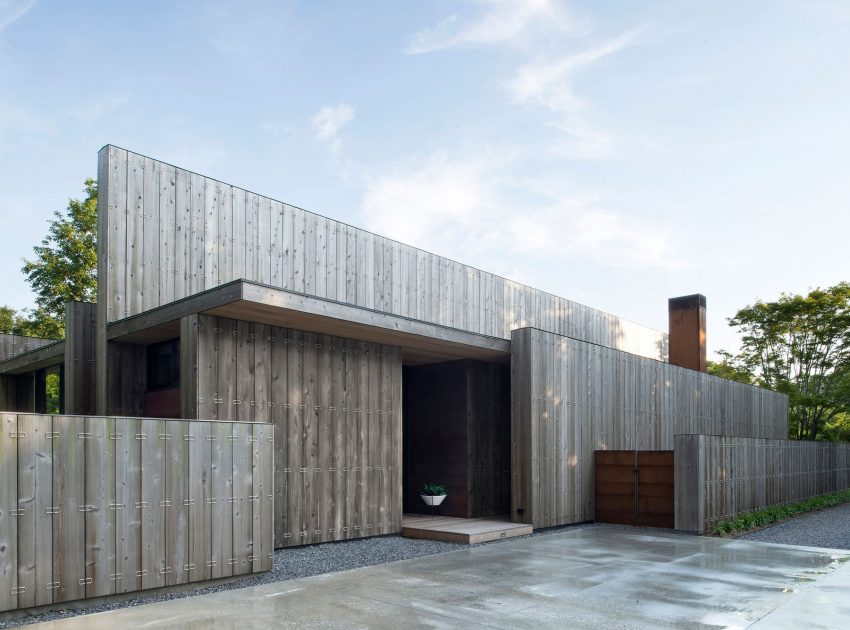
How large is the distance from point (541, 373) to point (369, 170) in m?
9.31

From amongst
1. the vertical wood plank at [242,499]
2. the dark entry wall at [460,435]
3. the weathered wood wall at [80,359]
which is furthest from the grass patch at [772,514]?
the weathered wood wall at [80,359]

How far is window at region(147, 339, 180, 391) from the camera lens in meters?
9.02

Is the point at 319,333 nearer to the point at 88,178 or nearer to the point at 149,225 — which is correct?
the point at 149,225

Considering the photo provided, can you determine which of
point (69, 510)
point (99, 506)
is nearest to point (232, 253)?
point (99, 506)

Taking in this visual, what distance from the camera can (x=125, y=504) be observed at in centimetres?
595

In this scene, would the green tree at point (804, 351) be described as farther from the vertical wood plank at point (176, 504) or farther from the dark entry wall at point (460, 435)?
the vertical wood plank at point (176, 504)

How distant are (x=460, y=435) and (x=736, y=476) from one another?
5.05m

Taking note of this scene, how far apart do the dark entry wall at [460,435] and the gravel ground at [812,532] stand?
4339 mm

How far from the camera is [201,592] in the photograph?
627 centimetres

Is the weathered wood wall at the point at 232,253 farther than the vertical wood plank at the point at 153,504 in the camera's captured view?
Yes

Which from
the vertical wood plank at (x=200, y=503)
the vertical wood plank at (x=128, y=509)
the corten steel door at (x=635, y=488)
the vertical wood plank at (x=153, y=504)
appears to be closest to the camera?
the vertical wood plank at (x=128, y=509)

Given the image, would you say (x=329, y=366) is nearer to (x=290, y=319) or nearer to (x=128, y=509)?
(x=290, y=319)

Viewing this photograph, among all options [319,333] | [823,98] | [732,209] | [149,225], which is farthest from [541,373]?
[732,209]

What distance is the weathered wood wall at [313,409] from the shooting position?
321 inches
